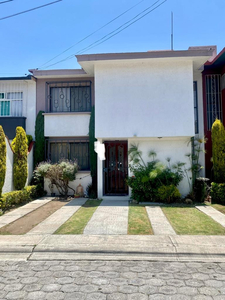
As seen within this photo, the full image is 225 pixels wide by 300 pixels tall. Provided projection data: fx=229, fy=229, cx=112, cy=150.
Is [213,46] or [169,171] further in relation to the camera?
[213,46]

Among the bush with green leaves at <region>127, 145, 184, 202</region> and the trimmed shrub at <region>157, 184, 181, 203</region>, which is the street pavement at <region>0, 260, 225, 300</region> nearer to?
the trimmed shrub at <region>157, 184, 181, 203</region>

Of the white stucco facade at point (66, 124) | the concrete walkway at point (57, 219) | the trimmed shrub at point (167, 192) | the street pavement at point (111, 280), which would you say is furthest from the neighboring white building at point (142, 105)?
the street pavement at point (111, 280)

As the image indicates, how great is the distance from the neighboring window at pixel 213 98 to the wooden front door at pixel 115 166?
411cm

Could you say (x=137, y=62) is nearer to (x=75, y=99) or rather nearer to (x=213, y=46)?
(x=75, y=99)

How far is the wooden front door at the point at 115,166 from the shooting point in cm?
982

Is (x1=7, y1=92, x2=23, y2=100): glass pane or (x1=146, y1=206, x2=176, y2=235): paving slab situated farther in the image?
(x1=7, y1=92, x2=23, y2=100): glass pane

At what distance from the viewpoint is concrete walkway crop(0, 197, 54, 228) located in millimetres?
6439

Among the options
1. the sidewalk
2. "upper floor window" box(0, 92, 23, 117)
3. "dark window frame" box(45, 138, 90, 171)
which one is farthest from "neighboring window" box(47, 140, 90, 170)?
the sidewalk

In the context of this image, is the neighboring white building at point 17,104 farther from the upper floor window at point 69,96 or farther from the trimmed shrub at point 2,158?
the trimmed shrub at point 2,158

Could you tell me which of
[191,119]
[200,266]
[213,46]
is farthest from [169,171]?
[213,46]

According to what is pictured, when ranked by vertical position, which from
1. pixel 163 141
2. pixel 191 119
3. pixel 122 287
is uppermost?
pixel 191 119

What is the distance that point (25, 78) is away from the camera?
412 inches

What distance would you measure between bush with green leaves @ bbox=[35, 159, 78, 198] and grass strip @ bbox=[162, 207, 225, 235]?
12.8 feet

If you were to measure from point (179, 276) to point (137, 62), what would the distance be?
740 cm
